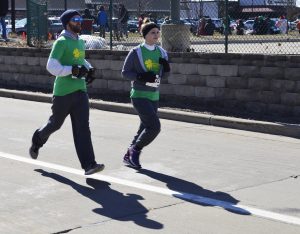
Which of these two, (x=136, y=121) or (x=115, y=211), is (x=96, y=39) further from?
(x=115, y=211)

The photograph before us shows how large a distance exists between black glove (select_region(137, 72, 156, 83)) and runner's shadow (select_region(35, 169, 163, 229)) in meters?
1.36

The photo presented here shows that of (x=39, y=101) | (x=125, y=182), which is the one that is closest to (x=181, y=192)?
(x=125, y=182)

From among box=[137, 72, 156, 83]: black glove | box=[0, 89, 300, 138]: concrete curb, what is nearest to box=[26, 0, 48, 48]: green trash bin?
box=[0, 89, 300, 138]: concrete curb

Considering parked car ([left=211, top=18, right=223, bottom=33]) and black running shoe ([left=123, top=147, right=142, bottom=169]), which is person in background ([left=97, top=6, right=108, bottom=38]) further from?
black running shoe ([left=123, top=147, right=142, bottom=169])

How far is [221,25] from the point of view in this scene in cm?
1384

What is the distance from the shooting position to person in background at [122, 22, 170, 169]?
8.24 meters

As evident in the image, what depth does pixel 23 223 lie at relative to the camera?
6125mm

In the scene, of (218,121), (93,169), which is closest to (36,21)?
(218,121)

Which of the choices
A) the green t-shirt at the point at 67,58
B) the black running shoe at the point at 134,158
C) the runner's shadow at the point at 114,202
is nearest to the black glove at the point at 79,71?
the green t-shirt at the point at 67,58

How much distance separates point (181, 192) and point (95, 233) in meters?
1.67

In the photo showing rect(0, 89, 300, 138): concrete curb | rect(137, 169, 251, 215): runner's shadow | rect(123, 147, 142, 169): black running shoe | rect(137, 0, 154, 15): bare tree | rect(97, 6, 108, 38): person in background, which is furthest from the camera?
rect(97, 6, 108, 38): person in background

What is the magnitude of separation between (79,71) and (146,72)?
0.97 meters

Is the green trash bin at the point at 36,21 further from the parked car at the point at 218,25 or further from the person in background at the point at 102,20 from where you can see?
the parked car at the point at 218,25

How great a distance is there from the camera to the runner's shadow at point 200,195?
6770mm
